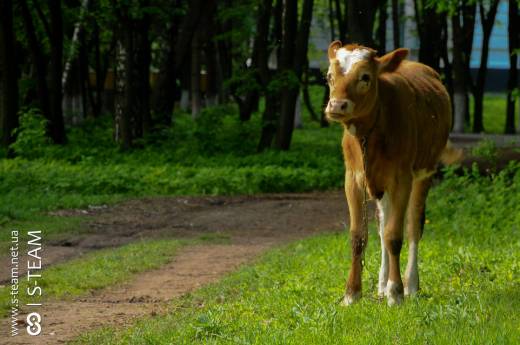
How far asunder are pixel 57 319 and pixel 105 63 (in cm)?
3994

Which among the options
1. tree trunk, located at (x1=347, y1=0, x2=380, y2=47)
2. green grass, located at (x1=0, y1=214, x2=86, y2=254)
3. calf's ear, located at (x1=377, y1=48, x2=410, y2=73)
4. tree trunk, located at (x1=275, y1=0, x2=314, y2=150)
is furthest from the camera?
tree trunk, located at (x1=275, y1=0, x2=314, y2=150)

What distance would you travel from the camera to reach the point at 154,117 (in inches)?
1234

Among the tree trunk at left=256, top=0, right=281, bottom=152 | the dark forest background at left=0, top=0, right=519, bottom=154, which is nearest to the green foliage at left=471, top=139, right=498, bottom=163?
the dark forest background at left=0, top=0, right=519, bottom=154

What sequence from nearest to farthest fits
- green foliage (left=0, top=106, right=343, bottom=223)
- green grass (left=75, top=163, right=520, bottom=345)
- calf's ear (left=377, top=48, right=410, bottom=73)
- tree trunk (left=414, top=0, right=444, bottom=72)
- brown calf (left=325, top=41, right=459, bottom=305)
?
green grass (left=75, top=163, right=520, bottom=345) → brown calf (left=325, top=41, right=459, bottom=305) → calf's ear (left=377, top=48, right=410, bottom=73) → green foliage (left=0, top=106, right=343, bottom=223) → tree trunk (left=414, top=0, right=444, bottom=72)

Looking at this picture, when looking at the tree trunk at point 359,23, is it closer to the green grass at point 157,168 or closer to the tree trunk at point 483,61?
the green grass at point 157,168

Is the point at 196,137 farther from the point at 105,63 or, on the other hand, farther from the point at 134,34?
the point at 105,63

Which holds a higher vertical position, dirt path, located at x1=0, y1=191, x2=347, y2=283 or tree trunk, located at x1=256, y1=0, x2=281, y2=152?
tree trunk, located at x1=256, y1=0, x2=281, y2=152

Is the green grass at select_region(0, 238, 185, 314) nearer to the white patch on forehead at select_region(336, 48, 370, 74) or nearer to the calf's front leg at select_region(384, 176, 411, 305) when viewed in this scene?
the calf's front leg at select_region(384, 176, 411, 305)

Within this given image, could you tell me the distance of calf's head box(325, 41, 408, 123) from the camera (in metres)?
8.74

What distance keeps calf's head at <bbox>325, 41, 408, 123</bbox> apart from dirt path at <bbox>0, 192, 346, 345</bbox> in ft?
8.75

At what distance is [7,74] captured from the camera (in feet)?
89.2

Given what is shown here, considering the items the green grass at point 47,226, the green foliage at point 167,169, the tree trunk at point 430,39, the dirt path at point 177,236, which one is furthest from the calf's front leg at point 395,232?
the tree trunk at point 430,39

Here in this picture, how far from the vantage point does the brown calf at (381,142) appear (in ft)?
29.3

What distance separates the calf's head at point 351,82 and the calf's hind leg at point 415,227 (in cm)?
132
